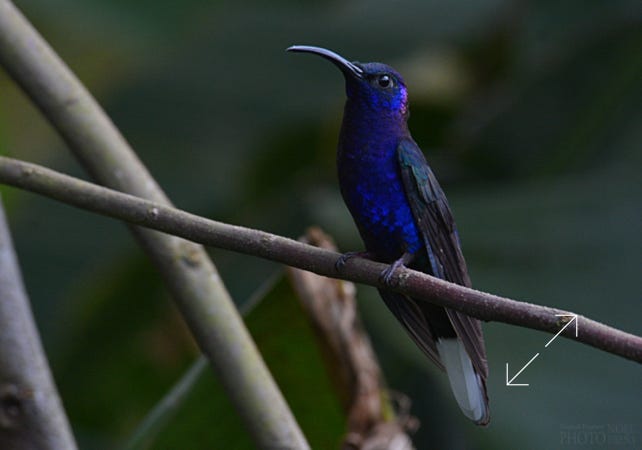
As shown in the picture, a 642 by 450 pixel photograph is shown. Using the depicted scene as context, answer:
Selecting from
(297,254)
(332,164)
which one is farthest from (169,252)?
(332,164)

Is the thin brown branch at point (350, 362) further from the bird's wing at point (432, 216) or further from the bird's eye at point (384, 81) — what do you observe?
the bird's eye at point (384, 81)

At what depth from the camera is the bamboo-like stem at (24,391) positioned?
6.12 feet

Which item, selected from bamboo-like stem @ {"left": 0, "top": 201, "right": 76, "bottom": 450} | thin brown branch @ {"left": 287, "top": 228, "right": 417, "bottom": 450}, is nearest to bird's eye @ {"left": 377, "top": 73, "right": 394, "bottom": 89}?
thin brown branch @ {"left": 287, "top": 228, "right": 417, "bottom": 450}

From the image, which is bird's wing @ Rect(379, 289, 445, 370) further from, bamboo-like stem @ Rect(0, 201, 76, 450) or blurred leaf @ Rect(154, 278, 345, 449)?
bamboo-like stem @ Rect(0, 201, 76, 450)

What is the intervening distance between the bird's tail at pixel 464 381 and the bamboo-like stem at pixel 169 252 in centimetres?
32

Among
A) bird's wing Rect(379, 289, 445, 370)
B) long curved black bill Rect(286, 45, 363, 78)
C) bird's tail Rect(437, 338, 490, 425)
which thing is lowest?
bird's tail Rect(437, 338, 490, 425)

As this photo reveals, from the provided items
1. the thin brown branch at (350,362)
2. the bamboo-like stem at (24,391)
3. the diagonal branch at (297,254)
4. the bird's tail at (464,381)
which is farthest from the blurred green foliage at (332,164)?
the diagonal branch at (297,254)

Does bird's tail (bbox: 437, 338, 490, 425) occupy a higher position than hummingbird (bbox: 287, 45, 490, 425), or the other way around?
hummingbird (bbox: 287, 45, 490, 425)

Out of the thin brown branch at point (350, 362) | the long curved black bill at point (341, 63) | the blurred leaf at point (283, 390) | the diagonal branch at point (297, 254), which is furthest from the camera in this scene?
the blurred leaf at point (283, 390)

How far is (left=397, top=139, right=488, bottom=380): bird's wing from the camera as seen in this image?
1854 millimetres

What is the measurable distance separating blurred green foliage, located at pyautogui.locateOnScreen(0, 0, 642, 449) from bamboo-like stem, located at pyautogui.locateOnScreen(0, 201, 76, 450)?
1.31 meters

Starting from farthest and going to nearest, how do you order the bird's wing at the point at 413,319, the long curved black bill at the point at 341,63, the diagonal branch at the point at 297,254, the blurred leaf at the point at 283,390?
the blurred leaf at the point at 283,390
the bird's wing at the point at 413,319
the long curved black bill at the point at 341,63
the diagonal branch at the point at 297,254

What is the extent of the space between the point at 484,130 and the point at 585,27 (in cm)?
76

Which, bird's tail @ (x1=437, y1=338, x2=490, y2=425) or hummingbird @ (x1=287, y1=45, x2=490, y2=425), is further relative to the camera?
hummingbird @ (x1=287, y1=45, x2=490, y2=425)
